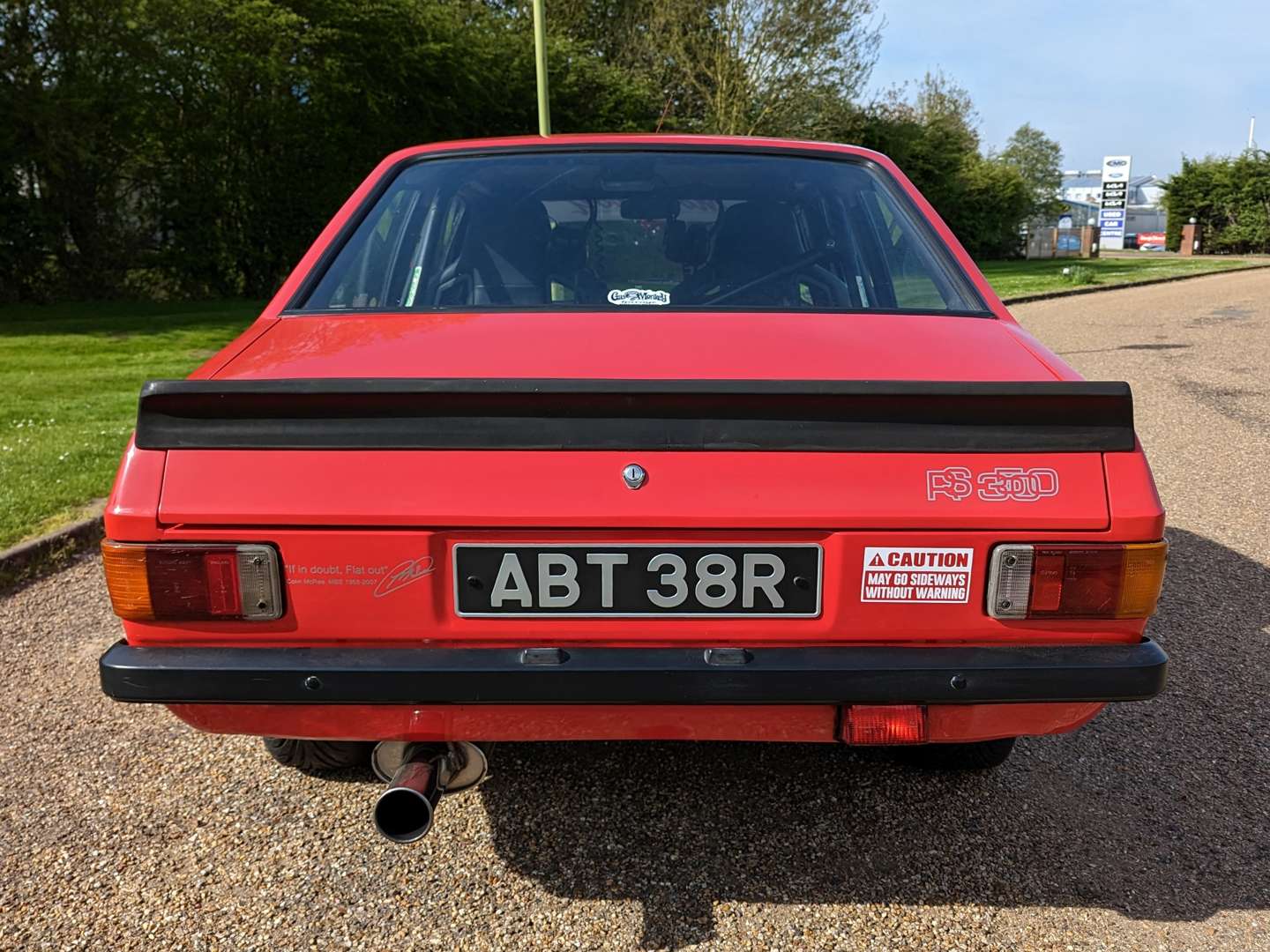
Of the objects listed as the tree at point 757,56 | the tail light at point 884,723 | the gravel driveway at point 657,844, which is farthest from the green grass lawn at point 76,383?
the tree at point 757,56

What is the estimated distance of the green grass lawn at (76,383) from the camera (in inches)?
212

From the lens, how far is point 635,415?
1.86m

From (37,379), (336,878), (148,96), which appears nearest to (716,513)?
(336,878)

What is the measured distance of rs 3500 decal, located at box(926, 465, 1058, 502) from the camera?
1843 millimetres

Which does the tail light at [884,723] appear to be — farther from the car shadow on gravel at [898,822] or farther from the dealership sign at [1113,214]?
the dealership sign at [1113,214]

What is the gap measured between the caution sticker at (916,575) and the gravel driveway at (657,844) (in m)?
0.79

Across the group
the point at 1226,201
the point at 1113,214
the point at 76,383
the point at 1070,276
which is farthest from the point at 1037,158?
the point at 76,383

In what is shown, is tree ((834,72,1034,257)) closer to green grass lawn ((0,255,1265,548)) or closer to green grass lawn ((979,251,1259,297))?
green grass lawn ((979,251,1259,297))

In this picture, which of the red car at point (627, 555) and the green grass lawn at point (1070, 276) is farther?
the green grass lawn at point (1070, 276)

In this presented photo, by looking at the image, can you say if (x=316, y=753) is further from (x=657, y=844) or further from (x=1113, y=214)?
(x=1113, y=214)

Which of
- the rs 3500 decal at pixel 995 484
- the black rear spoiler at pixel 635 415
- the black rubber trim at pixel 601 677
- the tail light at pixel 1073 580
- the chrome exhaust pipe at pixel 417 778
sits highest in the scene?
the black rear spoiler at pixel 635 415

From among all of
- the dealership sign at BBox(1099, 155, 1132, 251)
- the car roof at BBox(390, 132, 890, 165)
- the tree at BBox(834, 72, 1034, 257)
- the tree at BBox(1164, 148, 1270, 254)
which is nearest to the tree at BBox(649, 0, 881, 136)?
the tree at BBox(834, 72, 1034, 257)
